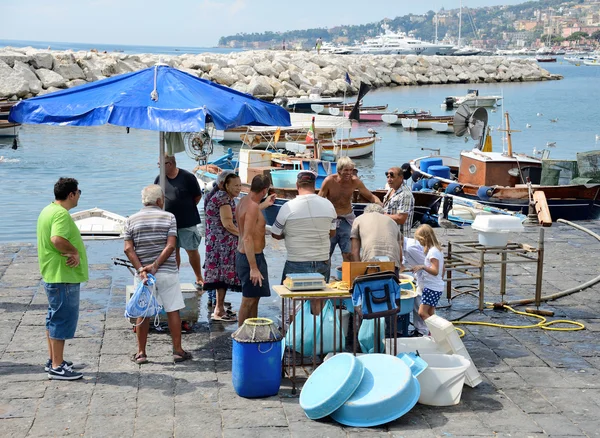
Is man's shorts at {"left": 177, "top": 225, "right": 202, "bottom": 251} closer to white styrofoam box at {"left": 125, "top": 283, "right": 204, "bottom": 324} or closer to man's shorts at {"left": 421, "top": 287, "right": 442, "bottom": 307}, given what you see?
white styrofoam box at {"left": 125, "top": 283, "right": 204, "bottom": 324}

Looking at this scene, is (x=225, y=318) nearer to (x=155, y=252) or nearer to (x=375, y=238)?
(x=155, y=252)

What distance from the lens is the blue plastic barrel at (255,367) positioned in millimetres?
6480

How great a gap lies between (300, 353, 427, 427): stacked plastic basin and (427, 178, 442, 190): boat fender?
14196 mm

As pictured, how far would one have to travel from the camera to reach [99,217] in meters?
15.9

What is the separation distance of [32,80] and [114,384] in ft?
149

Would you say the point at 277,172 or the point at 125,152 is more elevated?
the point at 277,172

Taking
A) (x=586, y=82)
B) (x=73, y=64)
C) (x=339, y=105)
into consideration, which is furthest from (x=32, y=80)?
(x=586, y=82)

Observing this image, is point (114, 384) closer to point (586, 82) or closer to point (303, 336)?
point (303, 336)

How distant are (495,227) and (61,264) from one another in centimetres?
471

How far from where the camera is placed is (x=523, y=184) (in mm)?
18969

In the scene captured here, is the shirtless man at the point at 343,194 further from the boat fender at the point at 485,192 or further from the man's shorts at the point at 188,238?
the boat fender at the point at 485,192

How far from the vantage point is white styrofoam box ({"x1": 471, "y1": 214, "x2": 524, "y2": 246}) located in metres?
9.11

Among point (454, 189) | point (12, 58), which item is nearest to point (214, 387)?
point (454, 189)

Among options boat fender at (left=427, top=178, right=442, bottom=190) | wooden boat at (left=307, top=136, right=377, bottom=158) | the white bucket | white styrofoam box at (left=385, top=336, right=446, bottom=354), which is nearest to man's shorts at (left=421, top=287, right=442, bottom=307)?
white styrofoam box at (left=385, top=336, right=446, bottom=354)
